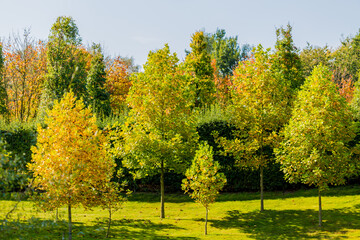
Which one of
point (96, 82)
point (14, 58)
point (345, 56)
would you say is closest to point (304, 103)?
point (96, 82)

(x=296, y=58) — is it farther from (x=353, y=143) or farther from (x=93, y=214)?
(x=93, y=214)

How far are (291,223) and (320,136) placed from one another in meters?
4.41

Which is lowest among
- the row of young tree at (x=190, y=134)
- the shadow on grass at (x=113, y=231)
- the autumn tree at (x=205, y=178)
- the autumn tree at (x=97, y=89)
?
the shadow on grass at (x=113, y=231)

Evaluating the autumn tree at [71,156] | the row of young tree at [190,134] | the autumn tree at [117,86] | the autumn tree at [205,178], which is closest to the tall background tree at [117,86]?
the autumn tree at [117,86]

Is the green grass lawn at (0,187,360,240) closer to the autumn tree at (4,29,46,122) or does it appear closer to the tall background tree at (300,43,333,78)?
the autumn tree at (4,29,46,122)

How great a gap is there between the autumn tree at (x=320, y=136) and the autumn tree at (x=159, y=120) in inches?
202

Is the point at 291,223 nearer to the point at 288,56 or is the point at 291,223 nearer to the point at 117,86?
the point at 288,56

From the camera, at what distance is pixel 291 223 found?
15.7m

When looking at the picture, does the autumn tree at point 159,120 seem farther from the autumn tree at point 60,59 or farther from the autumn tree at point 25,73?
the autumn tree at point 25,73

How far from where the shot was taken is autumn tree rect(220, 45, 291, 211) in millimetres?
17219

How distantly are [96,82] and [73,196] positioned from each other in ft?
77.3

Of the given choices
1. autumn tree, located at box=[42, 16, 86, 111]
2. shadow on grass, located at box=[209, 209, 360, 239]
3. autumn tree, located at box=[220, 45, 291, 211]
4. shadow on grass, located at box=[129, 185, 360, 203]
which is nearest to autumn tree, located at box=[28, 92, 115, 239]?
shadow on grass, located at box=[209, 209, 360, 239]

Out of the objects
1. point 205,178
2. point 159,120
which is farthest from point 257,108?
point 205,178

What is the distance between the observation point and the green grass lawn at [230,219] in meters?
13.9
